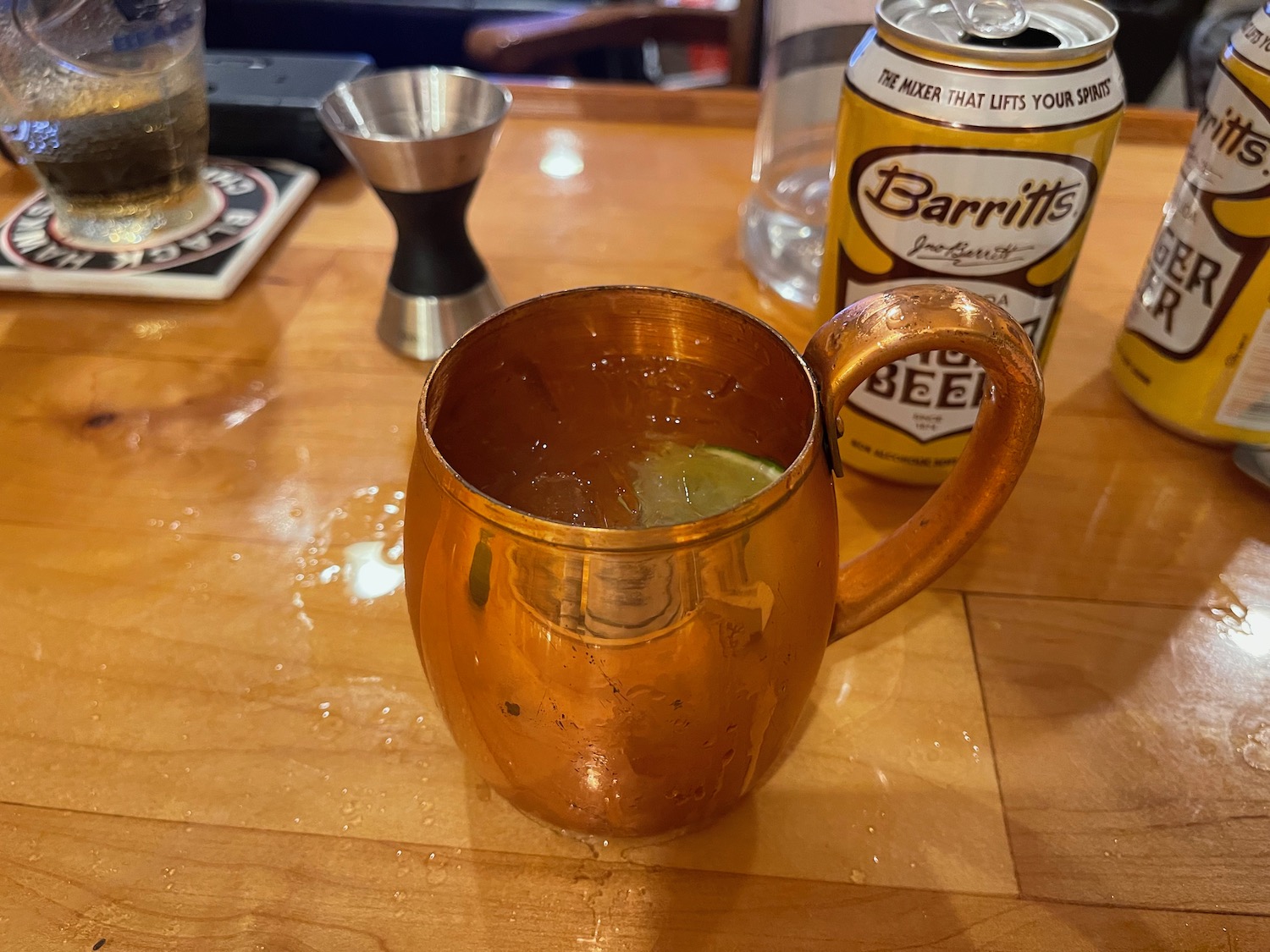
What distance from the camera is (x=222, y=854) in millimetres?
418

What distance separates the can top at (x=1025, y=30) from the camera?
17.8 inches

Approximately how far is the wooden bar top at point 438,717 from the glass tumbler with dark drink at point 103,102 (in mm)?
112

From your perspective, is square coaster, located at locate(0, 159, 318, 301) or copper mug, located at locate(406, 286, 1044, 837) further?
square coaster, located at locate(0, 159, 318, 301)

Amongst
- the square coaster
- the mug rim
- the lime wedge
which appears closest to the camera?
the mug rim

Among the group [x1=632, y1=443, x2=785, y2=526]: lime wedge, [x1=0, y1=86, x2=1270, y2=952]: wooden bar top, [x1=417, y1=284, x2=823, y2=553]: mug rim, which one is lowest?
[x1=0, y1=86, x2=1270, y2=952]: wooden bar top

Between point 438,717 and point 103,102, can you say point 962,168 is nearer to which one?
point 438,717

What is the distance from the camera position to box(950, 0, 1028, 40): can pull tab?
0.49 metres

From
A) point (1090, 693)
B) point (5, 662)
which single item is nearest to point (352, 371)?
point (5, 662)

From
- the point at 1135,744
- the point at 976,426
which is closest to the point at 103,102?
Answer: the point at 976,426

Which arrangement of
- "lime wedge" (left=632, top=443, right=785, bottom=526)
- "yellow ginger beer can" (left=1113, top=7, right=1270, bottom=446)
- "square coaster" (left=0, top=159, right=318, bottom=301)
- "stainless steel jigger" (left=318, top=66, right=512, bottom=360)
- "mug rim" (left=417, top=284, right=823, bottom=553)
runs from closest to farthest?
"mug rim" (left=417, top=284, right=823, bottom=553) → "lime wedge" (left=632, top=443, right=785, bottom=526) → "yellow ginger beer can" (left=1113, top=7, right=1270, bottom=446) → "stainless steel jigger" (left=318, top=66, right=512, bottom=360) → "square coaster" (left=0, top=159, right=318, bottom=301)

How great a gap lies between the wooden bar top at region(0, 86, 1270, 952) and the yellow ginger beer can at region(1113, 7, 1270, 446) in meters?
0.04

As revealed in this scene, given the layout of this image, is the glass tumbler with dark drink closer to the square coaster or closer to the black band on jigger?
the square coaster

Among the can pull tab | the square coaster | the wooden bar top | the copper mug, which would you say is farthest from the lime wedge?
the square coaster

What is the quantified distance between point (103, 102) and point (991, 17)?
64 centimetres
